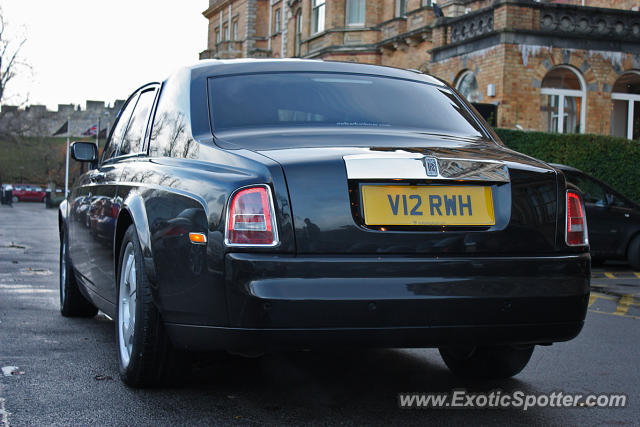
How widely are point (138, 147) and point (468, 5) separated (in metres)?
24.3

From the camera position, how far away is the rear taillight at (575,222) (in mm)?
3738

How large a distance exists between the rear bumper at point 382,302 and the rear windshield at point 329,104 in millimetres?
1052

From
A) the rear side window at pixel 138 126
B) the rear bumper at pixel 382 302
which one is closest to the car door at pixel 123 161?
the rear side window at pixel 138 126

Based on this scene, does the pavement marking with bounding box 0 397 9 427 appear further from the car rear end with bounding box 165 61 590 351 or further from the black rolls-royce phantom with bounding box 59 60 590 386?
the car rear end with bounding box 165 61 590 351

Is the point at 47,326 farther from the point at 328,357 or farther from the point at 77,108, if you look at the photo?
the point at 77,108

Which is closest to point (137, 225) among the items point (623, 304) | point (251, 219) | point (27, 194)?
point (251, 219)

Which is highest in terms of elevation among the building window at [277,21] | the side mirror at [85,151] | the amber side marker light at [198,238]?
the building window at [277,21]

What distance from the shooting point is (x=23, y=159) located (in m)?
92.4

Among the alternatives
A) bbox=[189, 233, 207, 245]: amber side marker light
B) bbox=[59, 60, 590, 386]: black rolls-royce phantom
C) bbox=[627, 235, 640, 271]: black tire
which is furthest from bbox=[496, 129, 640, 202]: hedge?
bbox=[189, 233, 207, 245]: amber side marker light

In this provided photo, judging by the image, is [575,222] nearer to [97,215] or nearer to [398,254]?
[398,254]

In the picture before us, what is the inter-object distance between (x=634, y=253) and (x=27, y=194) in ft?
242

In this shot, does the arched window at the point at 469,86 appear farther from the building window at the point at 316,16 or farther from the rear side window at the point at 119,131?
the rear side window at the point at 119,131

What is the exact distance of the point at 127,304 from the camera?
439cm

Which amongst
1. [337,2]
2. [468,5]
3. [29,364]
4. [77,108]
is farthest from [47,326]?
[77,108]
